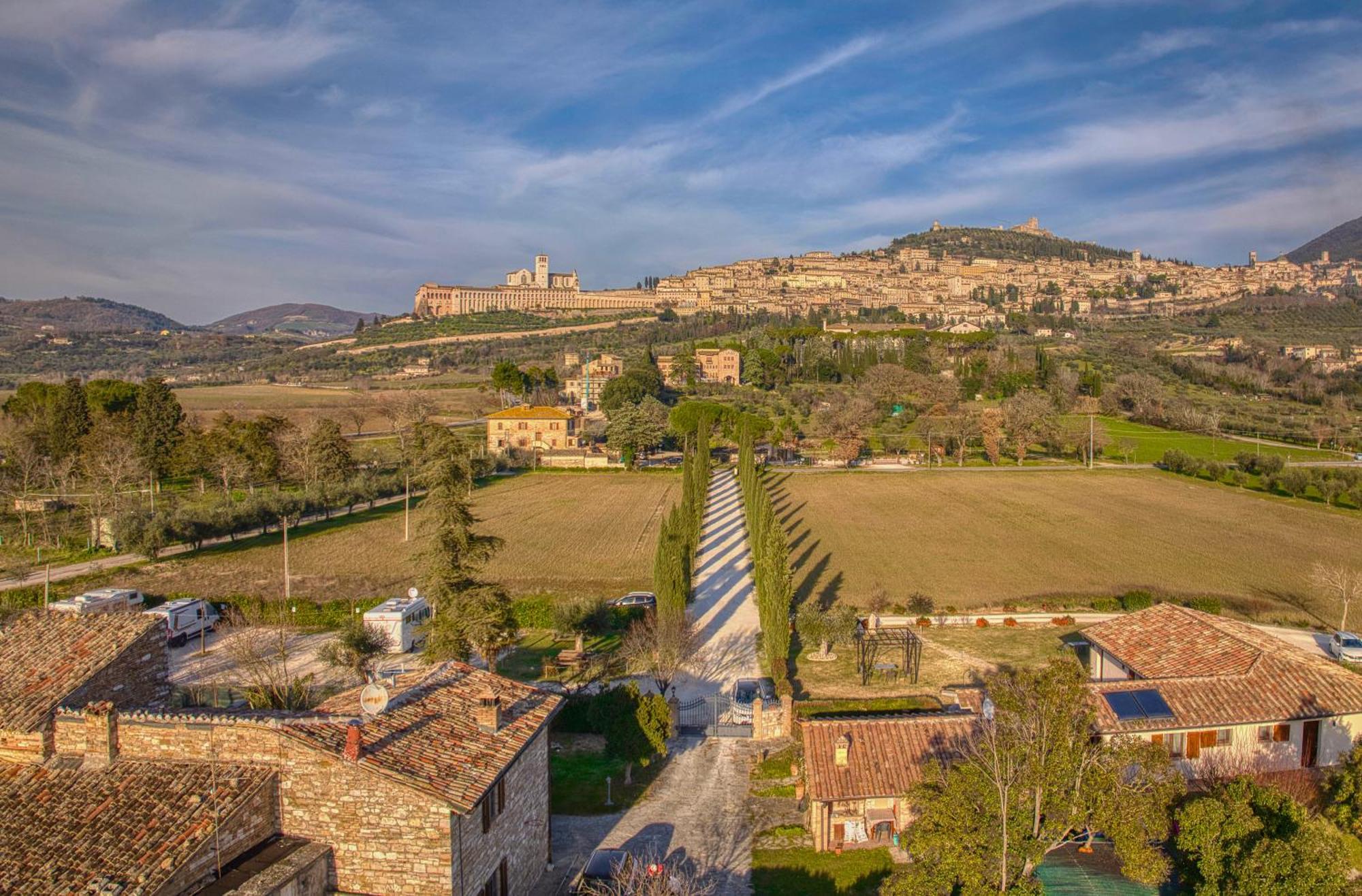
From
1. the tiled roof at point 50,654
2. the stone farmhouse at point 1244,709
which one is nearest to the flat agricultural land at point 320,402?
the tiled roof at point 50,654

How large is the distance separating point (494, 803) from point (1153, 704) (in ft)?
36.2

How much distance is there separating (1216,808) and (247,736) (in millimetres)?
11503

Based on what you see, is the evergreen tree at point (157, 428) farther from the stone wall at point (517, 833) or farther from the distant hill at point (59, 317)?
the distant hill at point (59, 317)

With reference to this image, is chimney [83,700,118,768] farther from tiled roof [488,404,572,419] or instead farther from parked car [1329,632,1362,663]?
tiled roof [488,404,572,419]

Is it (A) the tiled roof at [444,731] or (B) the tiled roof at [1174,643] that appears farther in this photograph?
(B) the tiled roof at [1174,643]

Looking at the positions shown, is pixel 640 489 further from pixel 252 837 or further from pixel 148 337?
pixel 148 337

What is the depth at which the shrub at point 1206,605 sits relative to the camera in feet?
76.8

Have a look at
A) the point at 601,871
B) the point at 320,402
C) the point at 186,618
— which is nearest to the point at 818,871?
the point at 601,871

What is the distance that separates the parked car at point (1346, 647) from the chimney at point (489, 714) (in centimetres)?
2036

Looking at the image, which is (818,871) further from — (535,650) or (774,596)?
(535,650)

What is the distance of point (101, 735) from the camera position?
9.47 m

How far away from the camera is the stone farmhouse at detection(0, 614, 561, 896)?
828cm

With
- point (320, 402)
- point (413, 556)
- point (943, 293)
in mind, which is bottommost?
point (413, 556)

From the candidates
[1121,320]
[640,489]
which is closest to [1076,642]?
[640,489]
